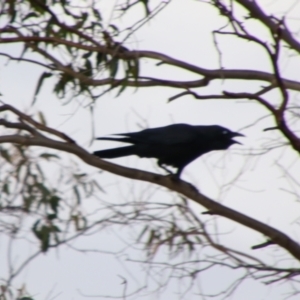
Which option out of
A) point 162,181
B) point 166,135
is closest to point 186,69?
point 166,135

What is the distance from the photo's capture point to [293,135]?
4.71 meters

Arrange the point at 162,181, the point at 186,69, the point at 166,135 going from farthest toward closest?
the point at 166,135
the point at 186,69
the point at 162,181

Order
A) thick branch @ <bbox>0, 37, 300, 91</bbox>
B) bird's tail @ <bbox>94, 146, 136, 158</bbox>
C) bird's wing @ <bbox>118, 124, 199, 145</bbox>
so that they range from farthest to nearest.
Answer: bird's wing @ <bbox>118, 124, 199, 145</bbox> < bird's tail @ <bbox>94, 146, 136, 158</bbox> < thick branch @ <bbox>0, 37, 300, 91</bbox>

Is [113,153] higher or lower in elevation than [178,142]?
lower

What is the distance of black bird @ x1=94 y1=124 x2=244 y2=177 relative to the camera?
6215 mm

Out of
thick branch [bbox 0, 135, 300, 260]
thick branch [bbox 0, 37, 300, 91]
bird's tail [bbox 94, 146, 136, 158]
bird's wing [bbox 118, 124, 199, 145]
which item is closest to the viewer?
thick branch [bbox 0, 135, 300, 260]

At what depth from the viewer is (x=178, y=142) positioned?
21.5ft

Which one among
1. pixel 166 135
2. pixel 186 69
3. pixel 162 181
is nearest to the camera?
pixel 162 181

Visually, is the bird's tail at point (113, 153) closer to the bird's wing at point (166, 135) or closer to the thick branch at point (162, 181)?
the bird's wing at point (166, 135)

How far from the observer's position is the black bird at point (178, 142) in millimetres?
6215

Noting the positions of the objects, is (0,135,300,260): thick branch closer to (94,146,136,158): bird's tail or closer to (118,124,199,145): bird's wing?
(94,146,136,158): bird's tail

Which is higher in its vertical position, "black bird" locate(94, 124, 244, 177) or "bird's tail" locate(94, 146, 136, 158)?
"black bird" locate(94, 124, 244, 177)

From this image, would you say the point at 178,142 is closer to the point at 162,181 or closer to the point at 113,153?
the point at 113,153

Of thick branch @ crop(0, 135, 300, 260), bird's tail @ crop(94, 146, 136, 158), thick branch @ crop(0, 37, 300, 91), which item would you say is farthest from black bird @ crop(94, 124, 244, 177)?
thick branch @ crop(0, 135, 300, 260)
